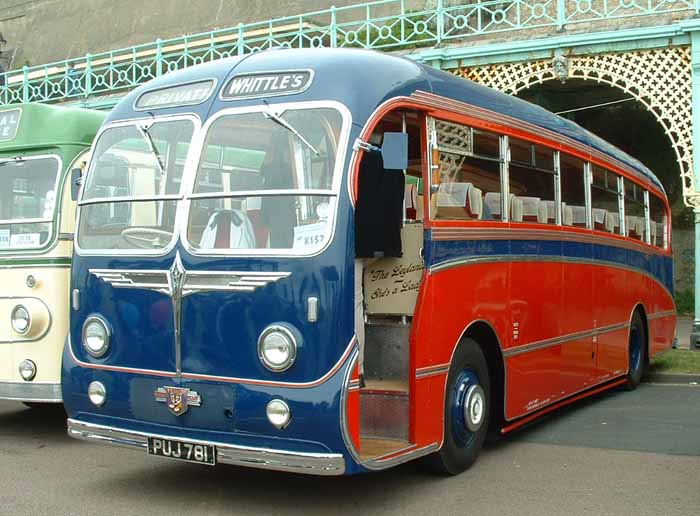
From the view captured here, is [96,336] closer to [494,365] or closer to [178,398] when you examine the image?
[178,398]

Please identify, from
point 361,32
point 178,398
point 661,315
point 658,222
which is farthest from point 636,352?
point 361,32

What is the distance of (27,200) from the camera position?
8.53 meters

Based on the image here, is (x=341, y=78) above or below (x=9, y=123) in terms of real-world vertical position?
below

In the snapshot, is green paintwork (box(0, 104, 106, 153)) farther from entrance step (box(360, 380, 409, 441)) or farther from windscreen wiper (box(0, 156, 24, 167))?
entrance step (box(360, 380, 409, 441))

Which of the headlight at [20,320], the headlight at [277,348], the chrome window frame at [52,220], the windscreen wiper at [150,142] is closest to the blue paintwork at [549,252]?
the headlight at [277,348]

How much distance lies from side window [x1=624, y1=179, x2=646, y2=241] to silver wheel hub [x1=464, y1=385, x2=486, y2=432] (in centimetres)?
476

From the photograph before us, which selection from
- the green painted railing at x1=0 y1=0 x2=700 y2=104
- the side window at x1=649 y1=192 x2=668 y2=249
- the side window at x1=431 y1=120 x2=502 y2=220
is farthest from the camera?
the green painted railing at x1=0 y1=0 x2=700 y2=104

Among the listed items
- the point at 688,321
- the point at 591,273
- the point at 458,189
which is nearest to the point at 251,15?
the point at 688,321

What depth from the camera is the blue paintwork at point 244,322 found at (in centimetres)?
559

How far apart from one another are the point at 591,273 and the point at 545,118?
6.15 feet

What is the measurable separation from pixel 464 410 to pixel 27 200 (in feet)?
14.5

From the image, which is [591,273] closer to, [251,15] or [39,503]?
[39,503]

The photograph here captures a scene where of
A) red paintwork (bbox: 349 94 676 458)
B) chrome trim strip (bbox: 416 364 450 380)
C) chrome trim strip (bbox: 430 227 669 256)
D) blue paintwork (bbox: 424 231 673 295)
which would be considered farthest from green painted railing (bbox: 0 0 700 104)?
chrome trim strip (bbox: 416 364 450 380)

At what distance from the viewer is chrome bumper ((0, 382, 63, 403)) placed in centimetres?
811
